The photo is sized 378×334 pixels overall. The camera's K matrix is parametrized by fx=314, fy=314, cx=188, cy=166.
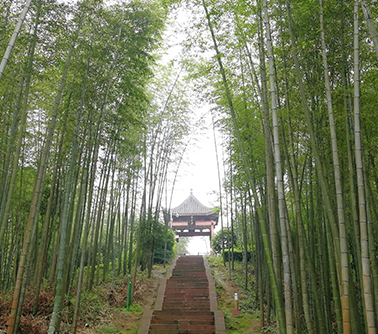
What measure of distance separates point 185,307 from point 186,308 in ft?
0.24

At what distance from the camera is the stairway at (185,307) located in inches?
220

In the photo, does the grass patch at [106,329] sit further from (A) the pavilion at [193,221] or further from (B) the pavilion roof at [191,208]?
(B) the pavilion roof at [191,208]

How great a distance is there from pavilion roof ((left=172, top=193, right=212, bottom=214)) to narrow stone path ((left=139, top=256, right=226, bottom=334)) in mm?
7688

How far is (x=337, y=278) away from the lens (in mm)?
2932

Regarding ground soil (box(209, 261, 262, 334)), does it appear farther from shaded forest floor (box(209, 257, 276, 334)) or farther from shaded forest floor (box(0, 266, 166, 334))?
shaded forest floor (box(0, 266, 166, 334))

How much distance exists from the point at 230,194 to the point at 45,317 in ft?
18.8

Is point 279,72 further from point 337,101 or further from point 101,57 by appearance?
point 101,57

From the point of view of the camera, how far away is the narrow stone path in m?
5.55

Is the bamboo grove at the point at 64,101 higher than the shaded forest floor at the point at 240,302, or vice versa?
the bamboo grove at the point at 64,101

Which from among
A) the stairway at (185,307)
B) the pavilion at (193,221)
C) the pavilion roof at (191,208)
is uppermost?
the pavilion roof at (191,208)

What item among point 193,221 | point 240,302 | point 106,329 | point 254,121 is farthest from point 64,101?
point 193,221

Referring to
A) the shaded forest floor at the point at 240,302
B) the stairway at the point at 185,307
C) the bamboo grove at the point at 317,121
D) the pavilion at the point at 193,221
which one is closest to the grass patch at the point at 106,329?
the stairway at the point at 185,307

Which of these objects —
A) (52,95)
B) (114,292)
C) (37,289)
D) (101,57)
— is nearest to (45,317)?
(37,289)

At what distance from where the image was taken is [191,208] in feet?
57.7
